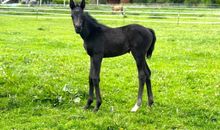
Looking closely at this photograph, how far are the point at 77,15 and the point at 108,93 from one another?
2711 millimetres

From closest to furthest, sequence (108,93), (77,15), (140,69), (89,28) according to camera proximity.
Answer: (77,15)
(89,28)
(140,69)
(108,93)

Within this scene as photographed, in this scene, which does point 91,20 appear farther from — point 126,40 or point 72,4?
point 126,40

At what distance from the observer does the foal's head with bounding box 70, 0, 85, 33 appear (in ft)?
21.4

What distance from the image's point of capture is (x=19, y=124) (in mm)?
6832

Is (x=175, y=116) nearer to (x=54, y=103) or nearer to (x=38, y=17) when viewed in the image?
(x=54, y=103)

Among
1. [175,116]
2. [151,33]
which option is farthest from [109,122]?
[151,33]

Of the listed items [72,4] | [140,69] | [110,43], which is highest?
[72,4]

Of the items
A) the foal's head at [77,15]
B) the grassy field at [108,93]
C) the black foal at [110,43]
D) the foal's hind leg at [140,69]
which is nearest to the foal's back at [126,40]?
the black foal at [110,43]

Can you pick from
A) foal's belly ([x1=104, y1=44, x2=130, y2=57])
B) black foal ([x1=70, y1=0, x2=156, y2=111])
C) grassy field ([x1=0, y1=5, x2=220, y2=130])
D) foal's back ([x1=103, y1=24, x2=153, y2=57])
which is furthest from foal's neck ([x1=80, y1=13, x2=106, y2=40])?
grassy field ([x1=0, y1=5, x2=220, y2=130])

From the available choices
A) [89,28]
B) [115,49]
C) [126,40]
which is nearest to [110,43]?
[115,49]

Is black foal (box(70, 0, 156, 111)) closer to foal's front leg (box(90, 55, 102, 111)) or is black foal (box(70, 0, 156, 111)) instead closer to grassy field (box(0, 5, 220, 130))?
foal's front leg (box(90, 55, 102, 111))

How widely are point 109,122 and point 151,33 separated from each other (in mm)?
1913

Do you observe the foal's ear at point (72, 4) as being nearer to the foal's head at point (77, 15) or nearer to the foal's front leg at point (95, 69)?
the foal's head at point (77, 15)

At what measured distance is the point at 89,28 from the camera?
7.05 metres
